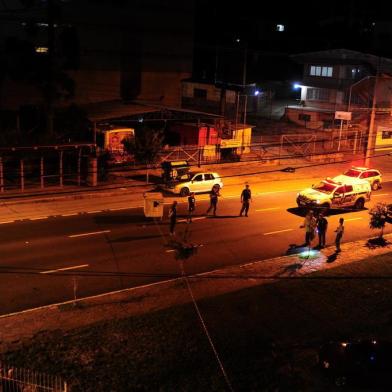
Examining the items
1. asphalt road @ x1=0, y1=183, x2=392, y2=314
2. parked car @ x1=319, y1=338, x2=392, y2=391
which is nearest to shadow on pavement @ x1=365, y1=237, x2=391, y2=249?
asphalt road @ x1=0, y1=183, x2=392, y2=314

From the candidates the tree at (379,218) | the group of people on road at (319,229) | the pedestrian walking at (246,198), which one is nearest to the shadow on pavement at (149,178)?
the pedestrian walking at (246,198)

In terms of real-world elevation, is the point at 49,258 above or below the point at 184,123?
below

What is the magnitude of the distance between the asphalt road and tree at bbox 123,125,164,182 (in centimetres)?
700

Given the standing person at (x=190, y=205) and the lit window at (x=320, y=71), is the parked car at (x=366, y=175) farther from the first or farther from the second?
the lit window at (x=320, y=71)

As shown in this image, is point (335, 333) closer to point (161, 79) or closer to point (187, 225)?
point (187, 225)

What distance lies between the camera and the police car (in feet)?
94.3

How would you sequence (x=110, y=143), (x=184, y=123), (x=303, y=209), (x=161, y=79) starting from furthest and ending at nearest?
(x=161, y=79) → (x=184, y=123) → (x=110, y=143) → (x=303, y=209)

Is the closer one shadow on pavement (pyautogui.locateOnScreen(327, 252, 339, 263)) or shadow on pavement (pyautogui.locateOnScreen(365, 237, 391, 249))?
shadow on pavement (pyautogui.locateOnScreen(327, 252, 339, 263))

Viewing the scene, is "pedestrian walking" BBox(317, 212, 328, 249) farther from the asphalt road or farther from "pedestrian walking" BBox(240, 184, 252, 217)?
"pedestrian walking" BBox(240, 184, 252, 217)

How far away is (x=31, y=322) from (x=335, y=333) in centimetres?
794

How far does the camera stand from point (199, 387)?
11.8 meters

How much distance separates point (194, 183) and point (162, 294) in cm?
1462

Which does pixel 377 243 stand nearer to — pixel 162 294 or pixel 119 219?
pixel 162 294

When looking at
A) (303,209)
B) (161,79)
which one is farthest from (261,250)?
(161,79)
